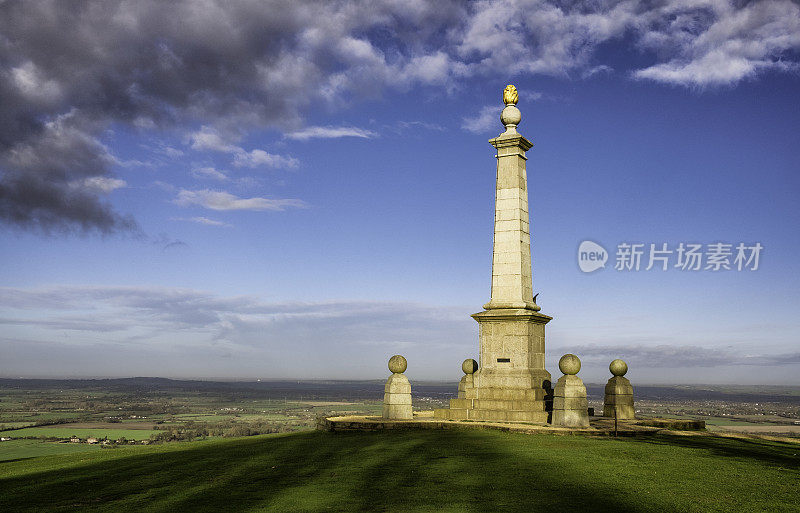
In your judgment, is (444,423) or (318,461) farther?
(444,423)

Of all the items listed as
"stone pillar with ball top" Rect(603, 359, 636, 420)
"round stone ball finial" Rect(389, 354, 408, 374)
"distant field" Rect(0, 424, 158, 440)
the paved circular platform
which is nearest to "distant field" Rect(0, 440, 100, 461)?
"distant field" Rect(0, 424, 158, 440)

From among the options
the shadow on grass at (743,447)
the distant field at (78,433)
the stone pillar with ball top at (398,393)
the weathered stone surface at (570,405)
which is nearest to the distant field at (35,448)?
the distant field at (78,433)

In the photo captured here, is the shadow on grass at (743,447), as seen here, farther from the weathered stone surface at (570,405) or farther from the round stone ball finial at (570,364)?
the round stone ball finial at (570,364)

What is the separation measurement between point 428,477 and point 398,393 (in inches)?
382

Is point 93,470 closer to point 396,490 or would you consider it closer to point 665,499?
point 396,490

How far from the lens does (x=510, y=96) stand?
2361cm

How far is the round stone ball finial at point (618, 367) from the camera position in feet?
73.2

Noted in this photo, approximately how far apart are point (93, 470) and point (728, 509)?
40.0 feet

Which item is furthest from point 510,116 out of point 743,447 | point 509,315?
point 743,447

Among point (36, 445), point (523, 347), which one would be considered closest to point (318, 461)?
point (523, 347)

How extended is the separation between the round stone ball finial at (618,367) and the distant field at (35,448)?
47243 mm

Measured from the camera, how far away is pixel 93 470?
13820 millimetres

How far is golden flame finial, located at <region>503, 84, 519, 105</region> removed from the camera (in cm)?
2361

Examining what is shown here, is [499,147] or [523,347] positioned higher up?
[499,147]
